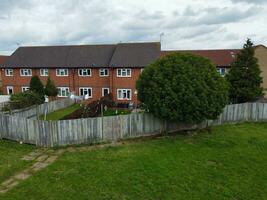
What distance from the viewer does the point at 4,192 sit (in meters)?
8.85

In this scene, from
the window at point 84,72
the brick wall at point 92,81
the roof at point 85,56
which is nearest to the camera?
the brick wall at point 92,81

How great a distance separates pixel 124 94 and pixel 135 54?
5.50 m

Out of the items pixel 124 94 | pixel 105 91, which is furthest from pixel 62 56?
pixel 124 94

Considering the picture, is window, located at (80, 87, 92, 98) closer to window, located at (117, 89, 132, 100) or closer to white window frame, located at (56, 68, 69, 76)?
white window frame, located at (56, 68, 69, 76)

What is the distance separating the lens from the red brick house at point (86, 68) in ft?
99.8

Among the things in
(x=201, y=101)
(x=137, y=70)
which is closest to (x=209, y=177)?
(x=201, y=101)

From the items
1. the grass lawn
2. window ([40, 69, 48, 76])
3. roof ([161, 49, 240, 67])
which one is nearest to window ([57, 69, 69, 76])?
window ([40, 69, 48, 76])

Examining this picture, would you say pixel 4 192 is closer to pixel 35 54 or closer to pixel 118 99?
pixel 118 99

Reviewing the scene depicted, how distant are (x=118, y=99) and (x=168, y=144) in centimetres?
1737

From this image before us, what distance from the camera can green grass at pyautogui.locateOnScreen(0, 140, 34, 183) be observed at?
10731 millimetres

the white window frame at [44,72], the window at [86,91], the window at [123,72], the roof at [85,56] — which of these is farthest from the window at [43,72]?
the window at [123,72]

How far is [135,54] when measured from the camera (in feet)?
102

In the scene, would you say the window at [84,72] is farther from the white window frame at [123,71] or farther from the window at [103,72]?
the white window frame at [123,71]

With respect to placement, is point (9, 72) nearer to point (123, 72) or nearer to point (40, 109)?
point (40, 109)
